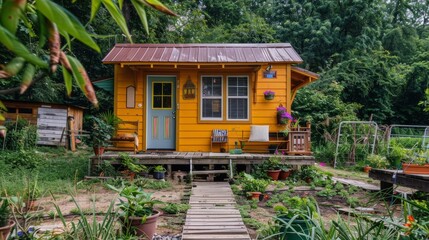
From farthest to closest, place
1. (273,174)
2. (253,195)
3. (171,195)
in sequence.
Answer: (273,174) → (171,195) → (253,195)

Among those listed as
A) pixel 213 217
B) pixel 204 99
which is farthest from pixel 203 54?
pixel 213 217

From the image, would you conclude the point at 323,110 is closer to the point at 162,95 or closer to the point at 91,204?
the point at 162,95

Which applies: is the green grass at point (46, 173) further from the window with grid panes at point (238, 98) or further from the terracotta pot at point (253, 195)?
the window with grid panes at point (238, 98)

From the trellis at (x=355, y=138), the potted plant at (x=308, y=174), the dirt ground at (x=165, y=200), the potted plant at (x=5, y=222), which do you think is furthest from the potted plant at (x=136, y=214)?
the trellis at (x=355, y=138)

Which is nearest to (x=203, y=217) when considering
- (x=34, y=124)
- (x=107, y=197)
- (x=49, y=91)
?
(x=107, y=197)

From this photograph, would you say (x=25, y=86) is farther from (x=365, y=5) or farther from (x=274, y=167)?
(x=365, y=5)

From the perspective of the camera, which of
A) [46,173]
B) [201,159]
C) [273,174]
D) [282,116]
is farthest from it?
[282,116]

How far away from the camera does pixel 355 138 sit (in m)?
11.8

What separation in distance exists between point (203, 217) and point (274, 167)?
3.46 m

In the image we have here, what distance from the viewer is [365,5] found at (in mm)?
20016

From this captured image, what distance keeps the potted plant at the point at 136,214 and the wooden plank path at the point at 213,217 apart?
0.45 metres

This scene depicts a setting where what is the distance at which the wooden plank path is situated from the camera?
12.8 feet

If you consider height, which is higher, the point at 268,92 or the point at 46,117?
the point at 268,92

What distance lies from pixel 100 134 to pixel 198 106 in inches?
96.8
